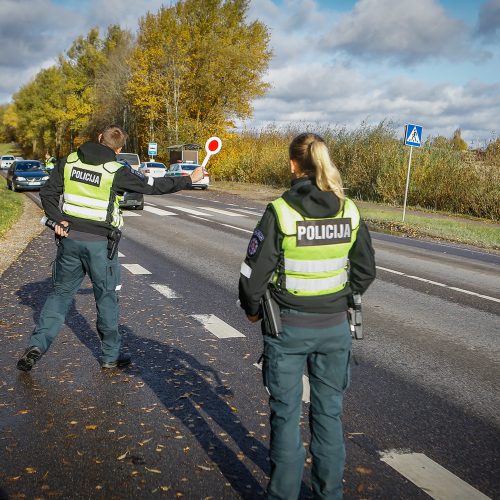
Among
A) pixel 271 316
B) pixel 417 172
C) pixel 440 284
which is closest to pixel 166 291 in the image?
pixel 440 284

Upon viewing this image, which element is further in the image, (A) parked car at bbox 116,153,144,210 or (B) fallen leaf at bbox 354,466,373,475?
(A) parked car at bbox 116,153,144,210

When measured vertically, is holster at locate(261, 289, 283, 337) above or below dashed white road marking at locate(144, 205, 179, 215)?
above

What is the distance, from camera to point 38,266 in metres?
9.67

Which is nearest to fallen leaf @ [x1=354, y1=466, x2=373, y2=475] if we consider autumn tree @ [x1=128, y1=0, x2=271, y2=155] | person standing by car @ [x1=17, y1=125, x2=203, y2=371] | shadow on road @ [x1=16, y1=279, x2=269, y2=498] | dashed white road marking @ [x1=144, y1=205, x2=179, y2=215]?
shadow on road @ [x1=16, y1=279, x2=269, y2=498]

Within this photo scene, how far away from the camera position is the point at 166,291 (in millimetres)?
8102

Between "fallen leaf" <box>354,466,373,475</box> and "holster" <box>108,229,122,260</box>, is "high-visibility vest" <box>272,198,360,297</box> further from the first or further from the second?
"holster" <box>108,229,122,260</box>

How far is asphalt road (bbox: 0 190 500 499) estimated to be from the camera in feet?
10.6

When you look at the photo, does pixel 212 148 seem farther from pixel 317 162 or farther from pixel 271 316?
pixel 271 316

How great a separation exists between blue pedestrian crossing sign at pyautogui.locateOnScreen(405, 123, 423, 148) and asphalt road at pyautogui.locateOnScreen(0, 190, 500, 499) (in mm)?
11058

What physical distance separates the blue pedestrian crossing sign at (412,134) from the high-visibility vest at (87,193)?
1543 cm

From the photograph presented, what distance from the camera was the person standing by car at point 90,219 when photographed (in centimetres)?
464

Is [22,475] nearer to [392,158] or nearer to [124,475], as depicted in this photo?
[124,475]

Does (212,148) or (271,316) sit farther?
(212,148)

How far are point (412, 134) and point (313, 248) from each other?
56.2ft
